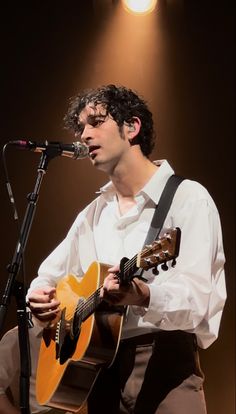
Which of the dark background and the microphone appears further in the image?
the dark background

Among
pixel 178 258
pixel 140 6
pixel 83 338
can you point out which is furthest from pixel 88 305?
pixel 140 6

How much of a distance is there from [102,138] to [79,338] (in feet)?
2.43

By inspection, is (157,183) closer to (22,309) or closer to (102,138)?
(102,138)

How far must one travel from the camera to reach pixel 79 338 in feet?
6.56

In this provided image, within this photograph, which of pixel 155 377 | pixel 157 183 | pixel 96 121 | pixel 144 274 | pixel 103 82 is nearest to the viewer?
pixel 155 377

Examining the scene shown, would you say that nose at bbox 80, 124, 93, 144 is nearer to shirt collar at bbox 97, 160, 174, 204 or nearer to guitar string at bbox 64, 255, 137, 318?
shirt collar at bbox 97, 160, 174, 204

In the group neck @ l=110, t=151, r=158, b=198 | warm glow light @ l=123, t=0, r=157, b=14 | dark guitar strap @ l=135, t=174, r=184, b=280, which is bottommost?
dark guitar strap @ l=135, t=174, r=184, b=280

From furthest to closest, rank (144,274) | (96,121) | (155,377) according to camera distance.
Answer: (96,121) → (144,274) → (155,377)

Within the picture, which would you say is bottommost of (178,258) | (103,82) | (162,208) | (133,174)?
(178,258)

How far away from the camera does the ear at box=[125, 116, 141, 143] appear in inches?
95.5

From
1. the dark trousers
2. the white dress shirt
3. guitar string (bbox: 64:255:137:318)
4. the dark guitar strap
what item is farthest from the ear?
the dark trousers

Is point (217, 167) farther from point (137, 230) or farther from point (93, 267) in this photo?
point (93, 267)

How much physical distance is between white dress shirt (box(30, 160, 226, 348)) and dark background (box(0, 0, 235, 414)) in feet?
1.90

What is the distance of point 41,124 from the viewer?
3117 mm
